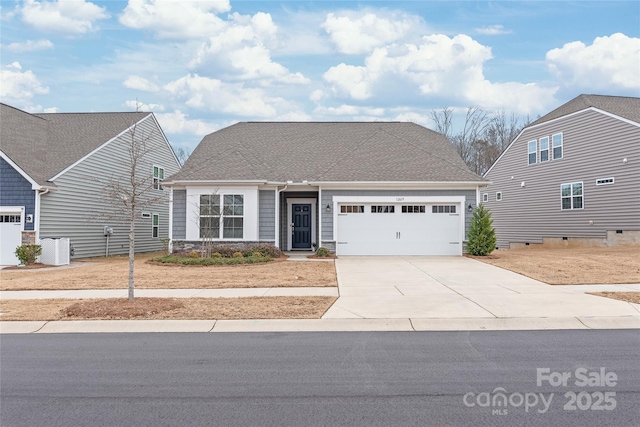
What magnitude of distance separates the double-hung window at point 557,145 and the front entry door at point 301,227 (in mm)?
13941

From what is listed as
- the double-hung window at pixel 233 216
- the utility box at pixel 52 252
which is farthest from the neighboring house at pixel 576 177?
the utility box at pixel 52 252

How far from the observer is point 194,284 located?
12203mm

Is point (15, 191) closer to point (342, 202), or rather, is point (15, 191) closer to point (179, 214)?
point (179, 214)

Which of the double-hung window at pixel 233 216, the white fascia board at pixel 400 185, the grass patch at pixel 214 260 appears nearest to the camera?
the grass patch at pixel 214 260

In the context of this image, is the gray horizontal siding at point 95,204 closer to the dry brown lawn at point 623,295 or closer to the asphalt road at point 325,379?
the asphalt road at point 325,379

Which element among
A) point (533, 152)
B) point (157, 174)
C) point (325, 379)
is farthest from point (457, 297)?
point (157, 174)

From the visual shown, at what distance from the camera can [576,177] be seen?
23938mm

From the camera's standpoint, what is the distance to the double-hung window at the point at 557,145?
2516cm

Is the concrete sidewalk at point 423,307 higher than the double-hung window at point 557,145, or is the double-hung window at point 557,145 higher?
the double-hung window at point 557,145

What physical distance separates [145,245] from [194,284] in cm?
1544

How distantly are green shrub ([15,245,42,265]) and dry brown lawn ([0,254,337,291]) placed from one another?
59.0 inches

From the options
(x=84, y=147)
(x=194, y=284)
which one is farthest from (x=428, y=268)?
(x=84, y=147)

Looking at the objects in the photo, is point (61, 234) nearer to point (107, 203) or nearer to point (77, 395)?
point (107, 203)

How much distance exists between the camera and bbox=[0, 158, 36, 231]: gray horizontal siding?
18641 millimetres
